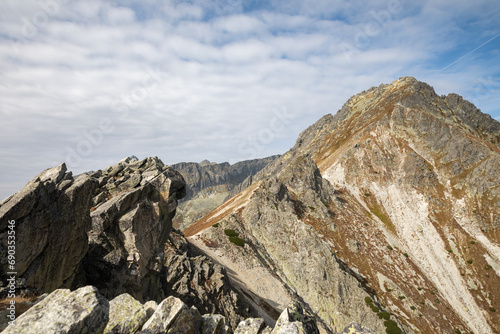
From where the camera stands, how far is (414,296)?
6981 centimetres

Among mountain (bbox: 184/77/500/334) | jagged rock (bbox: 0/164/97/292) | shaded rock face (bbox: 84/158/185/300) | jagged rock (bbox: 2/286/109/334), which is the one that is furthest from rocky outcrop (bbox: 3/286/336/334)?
mountain (bbox: 184/77/500/334)

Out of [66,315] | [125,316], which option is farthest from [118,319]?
[66,315]

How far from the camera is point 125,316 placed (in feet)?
43.6

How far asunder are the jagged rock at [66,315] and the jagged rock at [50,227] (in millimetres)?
10726

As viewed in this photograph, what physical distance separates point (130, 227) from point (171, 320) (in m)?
20.7

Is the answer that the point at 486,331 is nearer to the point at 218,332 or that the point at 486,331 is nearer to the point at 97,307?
the point at 218,332

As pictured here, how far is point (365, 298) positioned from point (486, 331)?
3825cm

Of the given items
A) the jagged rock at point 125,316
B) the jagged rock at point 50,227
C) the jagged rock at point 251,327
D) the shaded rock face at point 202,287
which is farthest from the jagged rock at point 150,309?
the shaded rock face at point 202,287

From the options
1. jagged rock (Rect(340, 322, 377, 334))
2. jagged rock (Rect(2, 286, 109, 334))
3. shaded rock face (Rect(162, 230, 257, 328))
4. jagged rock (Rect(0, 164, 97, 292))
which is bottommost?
shaded rock face (Rect(162, 230, 257, 328))

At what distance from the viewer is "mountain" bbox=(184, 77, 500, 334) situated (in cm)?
6122

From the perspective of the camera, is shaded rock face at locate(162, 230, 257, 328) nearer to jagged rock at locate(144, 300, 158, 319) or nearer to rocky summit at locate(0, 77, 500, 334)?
rocky summit at locate(0, 77, 500, 334)

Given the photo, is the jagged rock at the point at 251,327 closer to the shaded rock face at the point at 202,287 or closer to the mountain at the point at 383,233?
the shaded rock face at the point at 202,287

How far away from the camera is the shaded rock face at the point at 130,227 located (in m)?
28.7

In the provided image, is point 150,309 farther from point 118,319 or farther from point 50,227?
point 50,227
